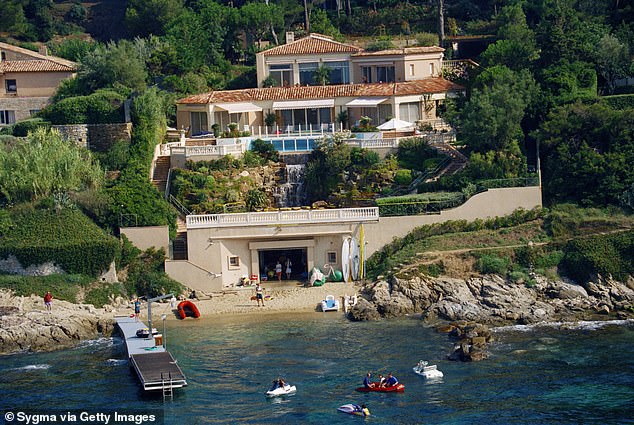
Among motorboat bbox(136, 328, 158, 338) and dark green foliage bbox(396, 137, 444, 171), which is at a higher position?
dark green foliage bbox(396, 137, 444, 171)

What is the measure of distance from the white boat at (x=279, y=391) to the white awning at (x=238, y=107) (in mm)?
32065

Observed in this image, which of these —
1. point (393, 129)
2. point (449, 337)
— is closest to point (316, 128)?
point (393, 129)

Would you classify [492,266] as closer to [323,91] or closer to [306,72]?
[323,91]

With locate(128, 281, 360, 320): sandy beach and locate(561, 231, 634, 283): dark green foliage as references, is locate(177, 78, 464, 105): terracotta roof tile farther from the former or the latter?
locate(561, 231, 634, 283): dark green foliage

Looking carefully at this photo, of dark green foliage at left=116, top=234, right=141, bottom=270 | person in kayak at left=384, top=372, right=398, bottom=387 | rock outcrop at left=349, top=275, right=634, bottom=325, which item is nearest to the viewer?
person in kayak at left=384, top=372, right=398, bottom=387

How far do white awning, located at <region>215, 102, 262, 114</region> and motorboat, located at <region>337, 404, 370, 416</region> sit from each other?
34.9 meters

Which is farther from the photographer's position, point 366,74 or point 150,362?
point 366,74

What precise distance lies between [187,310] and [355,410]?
56.6 ft

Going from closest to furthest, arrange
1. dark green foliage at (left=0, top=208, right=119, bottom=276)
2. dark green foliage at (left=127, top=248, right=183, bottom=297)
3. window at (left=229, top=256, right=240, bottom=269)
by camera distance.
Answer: dark green foliage at (left=0, top=208, right=119, bottom=276) < dark green foliage at (left=127, top=248, right=183, bottom=297) < window at (left=229, top=256, right=240, bottom=269)

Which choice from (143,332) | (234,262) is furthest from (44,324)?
(234,262)

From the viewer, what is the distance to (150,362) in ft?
183

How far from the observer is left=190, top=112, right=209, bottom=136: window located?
83.0 meters

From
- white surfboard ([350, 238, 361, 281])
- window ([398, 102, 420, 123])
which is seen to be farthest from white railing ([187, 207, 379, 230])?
window ([398, 102, 420, 123])

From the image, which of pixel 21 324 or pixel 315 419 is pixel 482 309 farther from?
pixel 21 324
